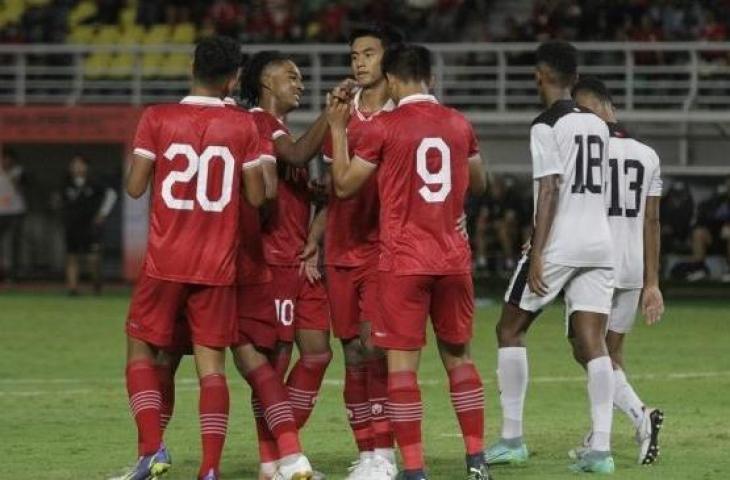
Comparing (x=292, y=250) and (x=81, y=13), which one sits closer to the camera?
(x=292, y=250)

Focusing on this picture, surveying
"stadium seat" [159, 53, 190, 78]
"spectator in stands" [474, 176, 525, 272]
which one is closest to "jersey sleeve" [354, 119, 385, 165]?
"spectator in stands" [474, 176, 525, 272]

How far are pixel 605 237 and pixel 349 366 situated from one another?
5.40ft

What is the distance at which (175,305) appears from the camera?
30.9ft

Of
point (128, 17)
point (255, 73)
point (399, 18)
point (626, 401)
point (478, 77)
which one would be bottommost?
point (626, 401)

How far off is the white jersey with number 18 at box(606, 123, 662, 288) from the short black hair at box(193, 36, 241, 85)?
2.82 metres

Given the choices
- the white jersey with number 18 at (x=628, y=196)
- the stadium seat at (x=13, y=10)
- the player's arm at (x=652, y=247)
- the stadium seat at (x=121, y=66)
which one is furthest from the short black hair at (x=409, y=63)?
the stadium seat at (x=13, y=10)

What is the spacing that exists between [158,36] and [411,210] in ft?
77.9

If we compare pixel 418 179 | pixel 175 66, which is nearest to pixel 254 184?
pixel 418 179

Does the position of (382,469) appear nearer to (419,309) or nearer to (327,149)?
(419,309)

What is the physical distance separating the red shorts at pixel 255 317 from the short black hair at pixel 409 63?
4.45 feet

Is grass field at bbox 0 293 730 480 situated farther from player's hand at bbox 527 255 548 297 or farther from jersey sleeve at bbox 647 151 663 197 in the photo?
jersey sleeve at bbox 647 151 663 197

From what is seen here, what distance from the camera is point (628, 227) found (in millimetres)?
11250

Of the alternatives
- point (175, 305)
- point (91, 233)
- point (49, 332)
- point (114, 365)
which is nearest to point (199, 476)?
point (175, 305)

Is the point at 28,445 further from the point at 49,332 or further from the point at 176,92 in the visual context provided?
the point at 176,92
